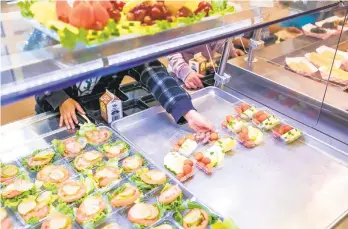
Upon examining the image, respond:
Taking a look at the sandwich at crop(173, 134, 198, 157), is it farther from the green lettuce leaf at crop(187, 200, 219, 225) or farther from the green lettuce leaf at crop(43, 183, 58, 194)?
the green lettuce leaf at crop(43, 183, 58, 194)

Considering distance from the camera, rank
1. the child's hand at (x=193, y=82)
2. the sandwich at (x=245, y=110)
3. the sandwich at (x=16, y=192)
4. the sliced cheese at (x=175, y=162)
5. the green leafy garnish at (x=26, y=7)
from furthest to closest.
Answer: the child's hand at (x=193, y=82) → the sandwich at (x=245, y=110) → the sliced cheese at (x=175, y=162) → the sandwich at (x=16, y=192) → the green leafy garnish at (x=26, y=7)

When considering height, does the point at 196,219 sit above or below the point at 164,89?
below

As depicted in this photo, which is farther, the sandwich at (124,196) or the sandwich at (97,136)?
the sandwich at (97,136)

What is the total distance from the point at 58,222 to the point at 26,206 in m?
0.15

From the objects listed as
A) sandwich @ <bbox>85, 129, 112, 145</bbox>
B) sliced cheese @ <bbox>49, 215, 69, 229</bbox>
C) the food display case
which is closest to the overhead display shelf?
the food display case

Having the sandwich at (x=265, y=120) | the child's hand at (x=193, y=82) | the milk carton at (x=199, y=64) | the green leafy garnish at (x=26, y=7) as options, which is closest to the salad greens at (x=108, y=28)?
the green leafy garnish at (x=26, y=7)

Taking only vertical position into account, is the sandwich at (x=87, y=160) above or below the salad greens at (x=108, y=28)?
below

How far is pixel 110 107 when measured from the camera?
5.84 ft

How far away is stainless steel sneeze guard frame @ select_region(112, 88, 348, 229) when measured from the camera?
139 centimetres

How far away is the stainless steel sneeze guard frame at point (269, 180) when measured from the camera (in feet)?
4.56

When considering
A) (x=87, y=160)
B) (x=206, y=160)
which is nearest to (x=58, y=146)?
(x=87, y=160)

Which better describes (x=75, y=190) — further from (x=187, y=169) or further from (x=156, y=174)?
(x=187, y=169)

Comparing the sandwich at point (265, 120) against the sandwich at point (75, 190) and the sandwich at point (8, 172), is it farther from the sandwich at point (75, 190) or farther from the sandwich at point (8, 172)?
the sandwich at point (8, 172)

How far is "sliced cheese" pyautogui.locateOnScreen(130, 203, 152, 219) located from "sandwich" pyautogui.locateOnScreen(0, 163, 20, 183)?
49cm
